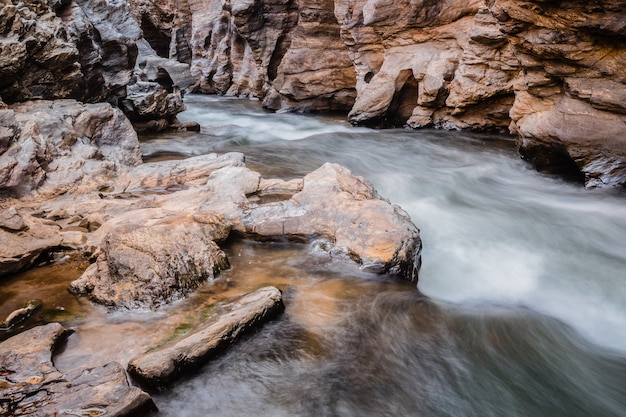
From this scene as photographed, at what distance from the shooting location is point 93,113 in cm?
718

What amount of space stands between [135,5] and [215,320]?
26.9 meters

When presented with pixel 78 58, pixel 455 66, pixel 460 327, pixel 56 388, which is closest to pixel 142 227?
pixel 56 388

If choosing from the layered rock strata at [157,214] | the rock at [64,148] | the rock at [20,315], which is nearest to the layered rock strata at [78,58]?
the rock at [64,148]

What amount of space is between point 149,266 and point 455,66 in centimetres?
890

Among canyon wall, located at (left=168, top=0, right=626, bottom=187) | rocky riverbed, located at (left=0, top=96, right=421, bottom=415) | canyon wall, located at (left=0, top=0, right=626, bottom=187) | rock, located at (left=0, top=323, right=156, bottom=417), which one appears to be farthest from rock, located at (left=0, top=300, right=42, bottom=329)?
canyon wall, located at (left=168, top=0, right=626, bottom=187)

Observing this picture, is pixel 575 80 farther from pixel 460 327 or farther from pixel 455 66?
pixel 455 66

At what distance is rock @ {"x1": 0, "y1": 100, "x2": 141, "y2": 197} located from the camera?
5125 mm

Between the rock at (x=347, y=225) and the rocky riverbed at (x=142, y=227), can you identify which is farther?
the rock at (x=347, y=225)

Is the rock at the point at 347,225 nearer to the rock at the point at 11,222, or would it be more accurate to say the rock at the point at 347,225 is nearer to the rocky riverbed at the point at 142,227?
the rocky riverbed at the point at 142,227

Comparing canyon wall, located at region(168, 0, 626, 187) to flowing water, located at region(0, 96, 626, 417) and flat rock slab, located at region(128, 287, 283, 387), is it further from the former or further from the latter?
flat rock slab, located at region(128, 287, 283, 387)

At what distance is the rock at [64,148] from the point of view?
5.12m

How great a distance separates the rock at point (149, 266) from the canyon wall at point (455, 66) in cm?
507

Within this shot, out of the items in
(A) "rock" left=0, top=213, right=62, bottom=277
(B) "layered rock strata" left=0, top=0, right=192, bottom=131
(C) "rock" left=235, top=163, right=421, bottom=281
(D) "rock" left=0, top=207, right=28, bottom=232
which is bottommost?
(A) "rock" left=0, top=213, right=62, bottom=277

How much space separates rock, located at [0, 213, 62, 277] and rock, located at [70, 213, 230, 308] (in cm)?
64
